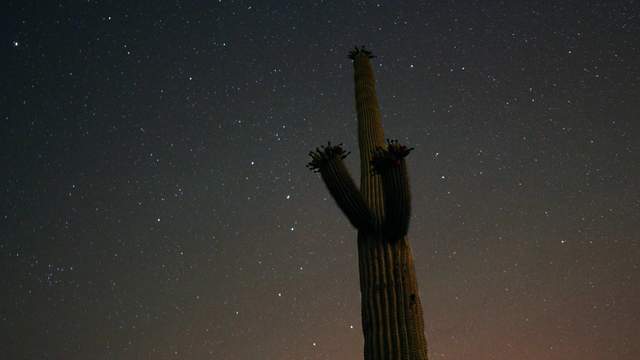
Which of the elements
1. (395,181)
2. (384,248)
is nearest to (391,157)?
(395,181)

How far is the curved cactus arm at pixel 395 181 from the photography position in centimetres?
649

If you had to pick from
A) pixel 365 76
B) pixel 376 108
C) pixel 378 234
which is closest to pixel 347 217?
pixel 378 234

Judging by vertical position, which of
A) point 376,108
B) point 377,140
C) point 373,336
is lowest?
point 373,336

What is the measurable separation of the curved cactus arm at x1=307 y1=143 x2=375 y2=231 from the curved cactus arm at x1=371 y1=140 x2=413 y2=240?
0.35m

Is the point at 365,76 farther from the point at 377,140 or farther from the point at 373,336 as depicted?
the point at 373,336

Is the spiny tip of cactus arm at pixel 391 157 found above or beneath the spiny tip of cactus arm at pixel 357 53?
A: beneath

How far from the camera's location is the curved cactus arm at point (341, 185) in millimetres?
6887

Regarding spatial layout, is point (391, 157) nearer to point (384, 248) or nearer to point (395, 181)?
point (395, 181)

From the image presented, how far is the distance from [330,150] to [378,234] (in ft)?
3.81

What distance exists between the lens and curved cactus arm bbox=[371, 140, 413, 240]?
255 inches

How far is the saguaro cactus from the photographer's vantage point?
6512mm

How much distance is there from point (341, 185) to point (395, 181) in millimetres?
710

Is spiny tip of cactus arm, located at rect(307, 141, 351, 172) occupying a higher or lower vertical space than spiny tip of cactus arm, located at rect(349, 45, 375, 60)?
lower

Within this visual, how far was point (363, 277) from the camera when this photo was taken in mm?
6988
